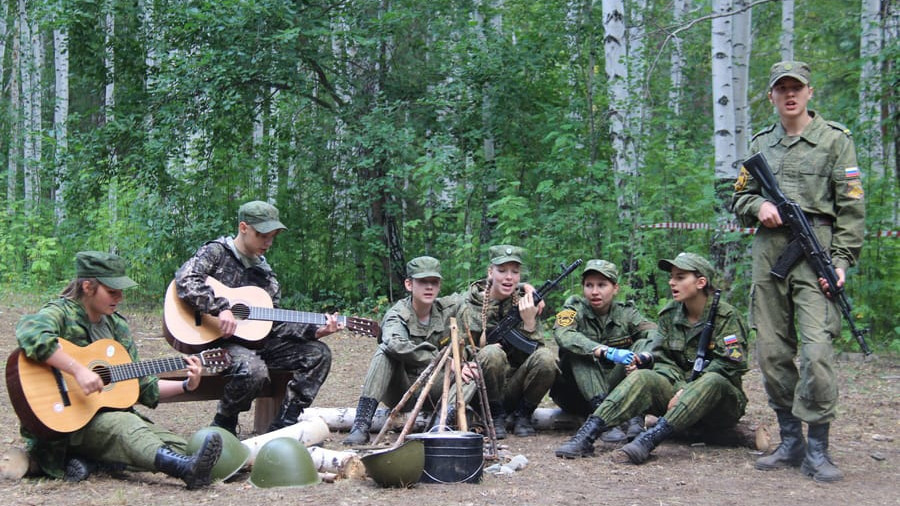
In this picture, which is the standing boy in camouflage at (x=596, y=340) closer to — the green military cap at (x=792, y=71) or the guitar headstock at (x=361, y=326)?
the guitar headstock at (x=361, y=326)

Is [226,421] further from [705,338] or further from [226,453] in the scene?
[705,338]

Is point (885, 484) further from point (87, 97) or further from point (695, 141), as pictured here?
point (87, 97)

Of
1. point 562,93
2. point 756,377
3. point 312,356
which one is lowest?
point 756,377

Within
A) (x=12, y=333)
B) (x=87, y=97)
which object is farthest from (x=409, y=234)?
(x=87, y=97)

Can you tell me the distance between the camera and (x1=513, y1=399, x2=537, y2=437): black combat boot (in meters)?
6.51

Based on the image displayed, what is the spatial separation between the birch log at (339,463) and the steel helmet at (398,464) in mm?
333

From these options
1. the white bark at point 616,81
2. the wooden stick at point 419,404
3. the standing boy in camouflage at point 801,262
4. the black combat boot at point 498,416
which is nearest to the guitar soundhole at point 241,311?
the wooden stick at point 419,404

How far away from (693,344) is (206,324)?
3208 millimetres

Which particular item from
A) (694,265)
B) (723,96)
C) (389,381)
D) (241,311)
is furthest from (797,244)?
(723,96)

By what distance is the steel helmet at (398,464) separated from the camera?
15.0ft

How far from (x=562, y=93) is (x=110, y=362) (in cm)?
952

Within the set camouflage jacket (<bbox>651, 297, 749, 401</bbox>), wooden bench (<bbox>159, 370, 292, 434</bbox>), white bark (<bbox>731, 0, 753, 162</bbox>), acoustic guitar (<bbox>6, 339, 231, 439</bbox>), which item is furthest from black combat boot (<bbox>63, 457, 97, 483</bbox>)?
white bark (<bbox>731, 0, 753, 162</bbox>)

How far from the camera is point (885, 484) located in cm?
500

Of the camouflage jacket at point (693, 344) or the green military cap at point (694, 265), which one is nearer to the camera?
the camouflage jacket at point (693, 344)
